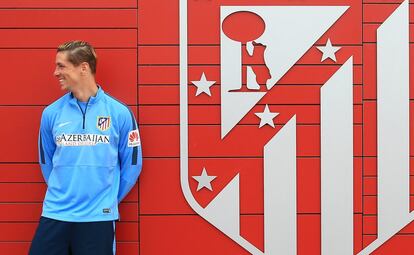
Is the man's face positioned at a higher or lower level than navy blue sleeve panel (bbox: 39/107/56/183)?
higher

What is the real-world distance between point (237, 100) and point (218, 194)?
503 millimetres

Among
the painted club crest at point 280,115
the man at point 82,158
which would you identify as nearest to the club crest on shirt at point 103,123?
the man at point 82,158

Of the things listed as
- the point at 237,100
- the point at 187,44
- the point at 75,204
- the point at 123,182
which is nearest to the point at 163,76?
the point at 187,44

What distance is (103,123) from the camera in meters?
2.73

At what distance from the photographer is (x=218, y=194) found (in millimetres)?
2932

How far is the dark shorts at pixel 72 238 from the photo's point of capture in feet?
8.69

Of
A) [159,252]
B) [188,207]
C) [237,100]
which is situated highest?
[237,100]

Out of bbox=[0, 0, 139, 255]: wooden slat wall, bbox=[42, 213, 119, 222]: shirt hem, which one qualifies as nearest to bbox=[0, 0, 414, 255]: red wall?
bbox=[0, 0, 139, 255]: wooden slat wall

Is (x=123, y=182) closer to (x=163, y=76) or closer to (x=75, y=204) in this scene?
(x=75, y=204)

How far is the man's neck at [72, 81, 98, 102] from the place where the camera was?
8.98 ft

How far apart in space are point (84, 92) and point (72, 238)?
27.9 inches

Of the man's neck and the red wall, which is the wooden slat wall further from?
the man's neck

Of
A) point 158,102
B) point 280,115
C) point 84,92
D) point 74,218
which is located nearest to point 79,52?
point 84,92

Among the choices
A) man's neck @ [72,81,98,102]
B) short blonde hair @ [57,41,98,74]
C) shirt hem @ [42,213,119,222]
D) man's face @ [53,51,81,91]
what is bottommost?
shirt hem @ [42,213,119,222]
